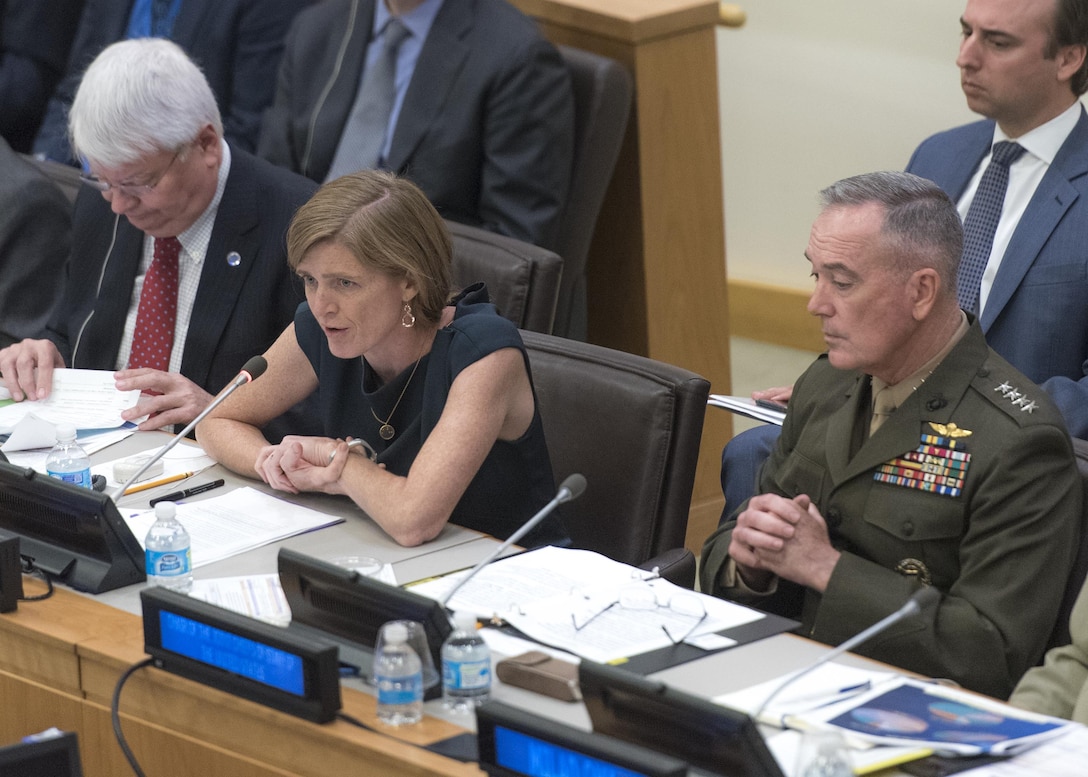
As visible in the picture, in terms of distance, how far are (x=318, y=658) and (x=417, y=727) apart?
0.45ft

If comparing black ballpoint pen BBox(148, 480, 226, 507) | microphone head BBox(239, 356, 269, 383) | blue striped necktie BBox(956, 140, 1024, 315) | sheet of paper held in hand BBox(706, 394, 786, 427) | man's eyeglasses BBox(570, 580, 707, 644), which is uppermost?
blue striped necktie BBox(956, 140, 1024, 315)

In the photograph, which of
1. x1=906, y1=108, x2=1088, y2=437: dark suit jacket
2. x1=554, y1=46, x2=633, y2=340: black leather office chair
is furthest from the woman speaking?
x1=554, y1=46, x2=633, y2=340: black leather office chair

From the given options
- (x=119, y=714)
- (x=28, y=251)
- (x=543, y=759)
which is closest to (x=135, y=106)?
(x=28, y=251)

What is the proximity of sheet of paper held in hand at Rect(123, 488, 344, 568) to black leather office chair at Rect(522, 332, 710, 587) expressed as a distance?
452 mm

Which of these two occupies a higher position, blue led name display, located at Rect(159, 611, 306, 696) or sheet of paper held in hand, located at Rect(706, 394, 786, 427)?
sheet of paper held in hand, located at Rect(706, 394, 786, 427)

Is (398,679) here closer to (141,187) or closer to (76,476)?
(76,476)

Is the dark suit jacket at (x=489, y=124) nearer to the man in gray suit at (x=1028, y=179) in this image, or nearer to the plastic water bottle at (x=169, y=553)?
the man in gray suit at (x=1028, y=179)

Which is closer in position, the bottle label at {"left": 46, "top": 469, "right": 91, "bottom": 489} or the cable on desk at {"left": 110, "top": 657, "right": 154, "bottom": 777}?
the cable on desk at {"left": 110, "top": 657, "right": 154, "bottom": 777}

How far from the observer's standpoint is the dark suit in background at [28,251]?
3.51m

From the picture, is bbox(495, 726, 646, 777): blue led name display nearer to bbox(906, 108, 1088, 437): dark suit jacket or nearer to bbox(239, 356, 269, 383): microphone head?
bbox(239, 356, 269, 383): microphone head

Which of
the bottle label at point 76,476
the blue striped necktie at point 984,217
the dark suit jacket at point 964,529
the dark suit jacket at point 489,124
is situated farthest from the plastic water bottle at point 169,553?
the dark suit jacket at point 489,124

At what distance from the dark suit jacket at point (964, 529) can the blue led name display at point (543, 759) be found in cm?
76

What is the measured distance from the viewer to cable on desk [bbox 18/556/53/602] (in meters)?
2.11

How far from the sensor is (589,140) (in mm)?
3949
